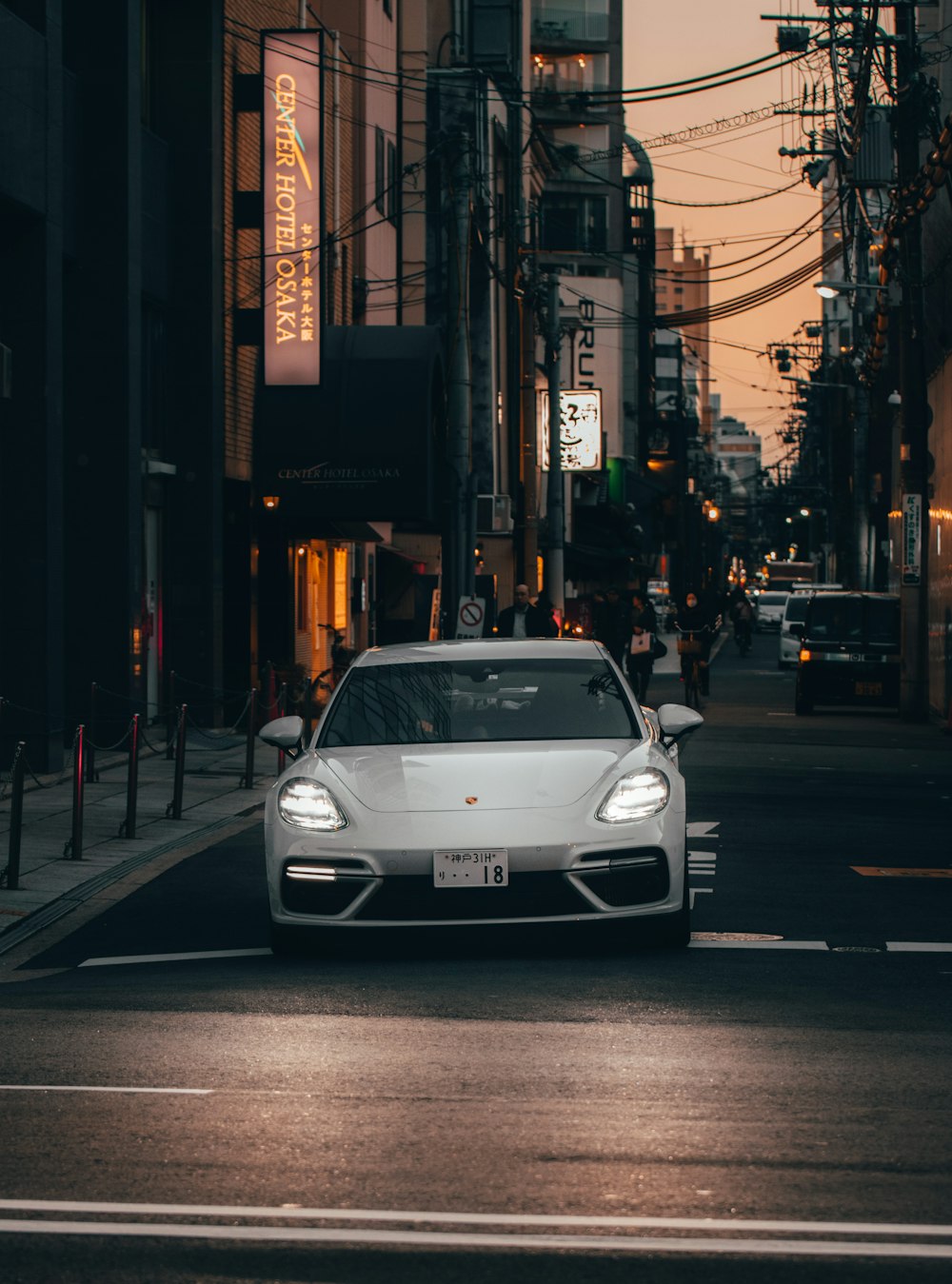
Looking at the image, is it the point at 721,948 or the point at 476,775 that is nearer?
the point at 476,775

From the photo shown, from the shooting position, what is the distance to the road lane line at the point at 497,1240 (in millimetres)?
4859

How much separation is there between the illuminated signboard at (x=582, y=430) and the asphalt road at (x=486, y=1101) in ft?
164

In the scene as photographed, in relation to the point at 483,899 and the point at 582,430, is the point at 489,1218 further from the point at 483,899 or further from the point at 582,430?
the point at 582,430

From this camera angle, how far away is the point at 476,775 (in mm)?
9359

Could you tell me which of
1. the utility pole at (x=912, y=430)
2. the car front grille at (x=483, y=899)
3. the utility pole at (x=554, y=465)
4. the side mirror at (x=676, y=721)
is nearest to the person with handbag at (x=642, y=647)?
Answer: the utility pole at (x=912, y=430)

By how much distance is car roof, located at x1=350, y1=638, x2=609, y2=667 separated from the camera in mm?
10891

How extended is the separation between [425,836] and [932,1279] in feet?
15.3

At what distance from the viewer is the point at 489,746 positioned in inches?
386

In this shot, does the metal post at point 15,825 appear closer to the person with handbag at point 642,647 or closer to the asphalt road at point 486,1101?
the asphalt road at point 486,1101

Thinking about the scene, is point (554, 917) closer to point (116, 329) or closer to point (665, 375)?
point (116, 329)

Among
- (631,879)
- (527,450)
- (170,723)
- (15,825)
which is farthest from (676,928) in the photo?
(527,450)

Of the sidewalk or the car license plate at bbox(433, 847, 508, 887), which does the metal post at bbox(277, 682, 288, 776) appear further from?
the car license plate at bbox(433, 847, 508, 887)

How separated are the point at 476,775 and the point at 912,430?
24.9 metres

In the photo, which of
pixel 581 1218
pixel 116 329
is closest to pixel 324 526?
pixel 116 329
